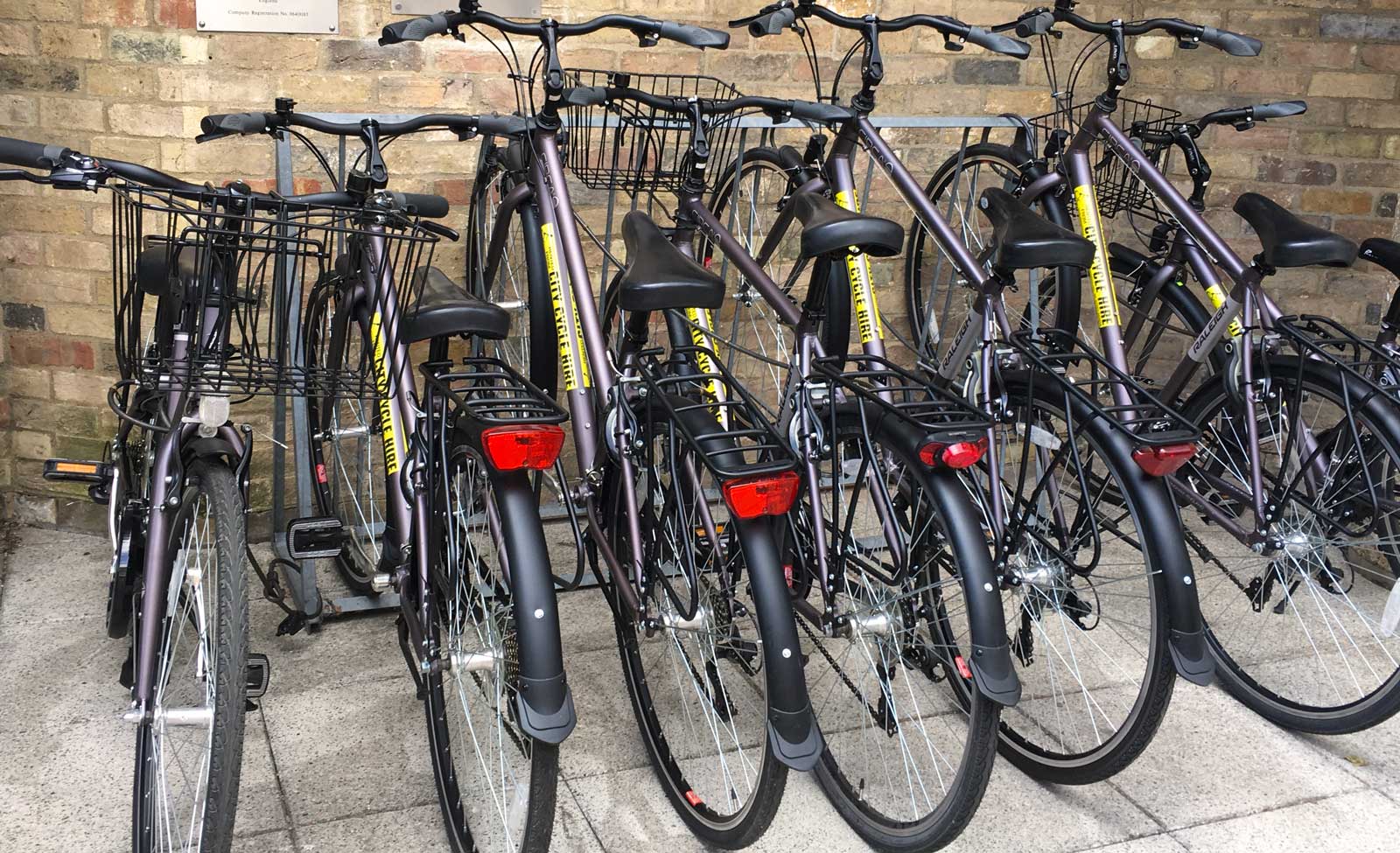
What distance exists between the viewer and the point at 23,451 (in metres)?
3.73

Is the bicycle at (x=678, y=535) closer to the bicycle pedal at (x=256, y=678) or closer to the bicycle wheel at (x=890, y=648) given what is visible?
the bicycle wheel at (x=890, y=648)

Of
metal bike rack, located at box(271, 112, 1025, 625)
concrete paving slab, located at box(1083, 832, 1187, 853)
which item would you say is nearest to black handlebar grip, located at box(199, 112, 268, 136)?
metal bike rack, located at box(271, 112, 1025, 625)

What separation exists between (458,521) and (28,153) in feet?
2.86

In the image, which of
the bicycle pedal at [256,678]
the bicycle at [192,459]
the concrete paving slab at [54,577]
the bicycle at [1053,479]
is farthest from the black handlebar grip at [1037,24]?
the concrete paving slab at [54,577]

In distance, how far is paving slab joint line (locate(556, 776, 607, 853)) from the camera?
2.45 metres

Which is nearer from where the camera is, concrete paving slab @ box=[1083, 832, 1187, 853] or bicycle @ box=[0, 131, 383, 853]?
bicycle @ box=[0, 131, 383, 853]

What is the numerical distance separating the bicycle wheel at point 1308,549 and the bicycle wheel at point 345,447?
199 centimetres

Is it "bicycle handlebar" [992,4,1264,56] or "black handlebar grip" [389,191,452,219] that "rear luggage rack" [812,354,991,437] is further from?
"bicycle handlebar" [992,4,1264,56]

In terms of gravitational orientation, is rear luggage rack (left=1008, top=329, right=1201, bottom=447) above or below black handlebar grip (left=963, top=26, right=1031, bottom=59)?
below

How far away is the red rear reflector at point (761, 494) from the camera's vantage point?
2078 mm

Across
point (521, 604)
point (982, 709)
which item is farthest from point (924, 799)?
point (521, 604)

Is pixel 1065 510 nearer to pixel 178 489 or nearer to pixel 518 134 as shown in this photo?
pixel 518 134

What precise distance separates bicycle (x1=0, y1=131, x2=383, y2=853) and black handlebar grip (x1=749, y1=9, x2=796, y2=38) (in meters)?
1.08

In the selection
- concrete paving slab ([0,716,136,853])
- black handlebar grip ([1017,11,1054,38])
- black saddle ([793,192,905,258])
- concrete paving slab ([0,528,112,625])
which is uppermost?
black handlebar grip ([1017,11,1054,38])
